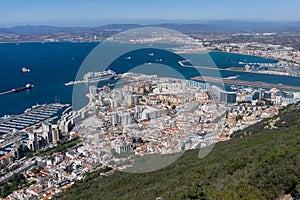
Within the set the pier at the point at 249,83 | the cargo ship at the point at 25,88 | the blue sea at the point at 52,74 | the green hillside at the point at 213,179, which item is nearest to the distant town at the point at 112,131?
the green hillside at the point at 213,179

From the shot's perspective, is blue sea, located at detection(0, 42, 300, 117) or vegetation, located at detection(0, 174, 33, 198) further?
blue sea, located at detection(0, 42, 300, 117)

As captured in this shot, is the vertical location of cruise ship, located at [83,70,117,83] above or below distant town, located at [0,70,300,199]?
above

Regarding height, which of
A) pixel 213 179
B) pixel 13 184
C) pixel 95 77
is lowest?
pixel 13 184

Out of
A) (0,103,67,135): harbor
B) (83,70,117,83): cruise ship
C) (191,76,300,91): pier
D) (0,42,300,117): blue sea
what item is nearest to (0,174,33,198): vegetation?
(0,103,67,135): harbor

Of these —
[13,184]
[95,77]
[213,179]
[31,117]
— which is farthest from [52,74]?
[213,179]

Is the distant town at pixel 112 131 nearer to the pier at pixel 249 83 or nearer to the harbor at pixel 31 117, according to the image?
the harbor at pixel 31 117

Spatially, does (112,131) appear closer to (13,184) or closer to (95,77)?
(13,184)

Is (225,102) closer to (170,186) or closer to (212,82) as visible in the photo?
(212,82)

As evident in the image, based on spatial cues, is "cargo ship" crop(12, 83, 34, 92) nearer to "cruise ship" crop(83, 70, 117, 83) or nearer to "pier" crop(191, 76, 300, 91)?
"cruise ship" crop(83, 70, 117, 83)
